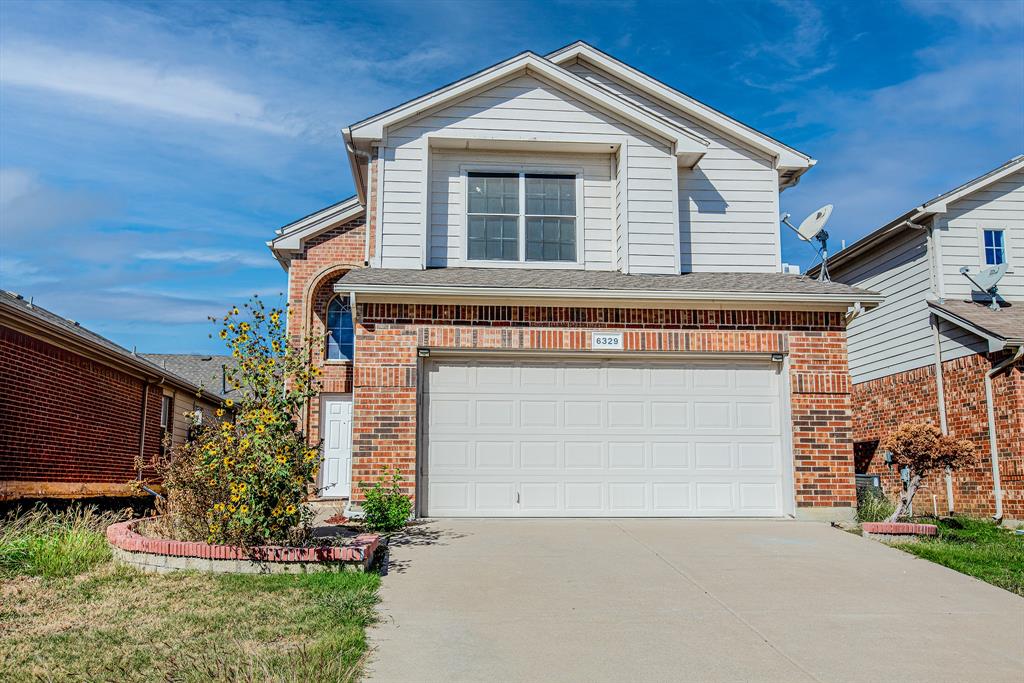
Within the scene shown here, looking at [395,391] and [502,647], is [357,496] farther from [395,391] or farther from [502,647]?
[502,647]

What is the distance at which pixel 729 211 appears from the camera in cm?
1395

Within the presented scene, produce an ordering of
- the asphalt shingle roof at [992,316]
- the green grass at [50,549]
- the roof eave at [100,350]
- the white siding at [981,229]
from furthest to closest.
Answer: the white siding at [981,229] → the asphalt shingle roof at [992,316] → the roof eave at [100,350] → the green grass at [50,549]

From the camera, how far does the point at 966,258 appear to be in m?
15.5

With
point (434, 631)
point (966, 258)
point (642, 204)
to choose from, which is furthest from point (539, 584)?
point (966, 258)

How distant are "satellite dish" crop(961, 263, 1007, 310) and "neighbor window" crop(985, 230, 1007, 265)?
413mm

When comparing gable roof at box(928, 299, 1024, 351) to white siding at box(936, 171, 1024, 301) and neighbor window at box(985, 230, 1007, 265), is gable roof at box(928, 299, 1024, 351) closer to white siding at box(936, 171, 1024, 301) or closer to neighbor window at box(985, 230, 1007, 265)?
white siding at box(936, 171, 1024, 301)

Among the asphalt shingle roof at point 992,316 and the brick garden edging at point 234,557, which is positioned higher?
the asphalt shingle roof at point 992,316

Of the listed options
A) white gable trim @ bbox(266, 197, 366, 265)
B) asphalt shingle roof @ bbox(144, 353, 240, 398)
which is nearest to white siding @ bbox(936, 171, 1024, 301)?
white gable trim @ bbox(266, 197, 366, 265)

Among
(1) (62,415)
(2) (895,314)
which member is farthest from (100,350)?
(2) (895,314)

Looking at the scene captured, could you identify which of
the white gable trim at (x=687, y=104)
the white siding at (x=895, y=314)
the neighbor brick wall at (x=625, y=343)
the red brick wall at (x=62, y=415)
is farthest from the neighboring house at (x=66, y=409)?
the white siding at (x=895, y=314)

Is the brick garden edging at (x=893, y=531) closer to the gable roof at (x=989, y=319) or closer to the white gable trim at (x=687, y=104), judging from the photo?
the gable roof at (x=989, y=319)

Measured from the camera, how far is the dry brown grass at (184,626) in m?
5.46

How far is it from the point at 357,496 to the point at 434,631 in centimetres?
496

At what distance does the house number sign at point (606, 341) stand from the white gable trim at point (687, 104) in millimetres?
4437
